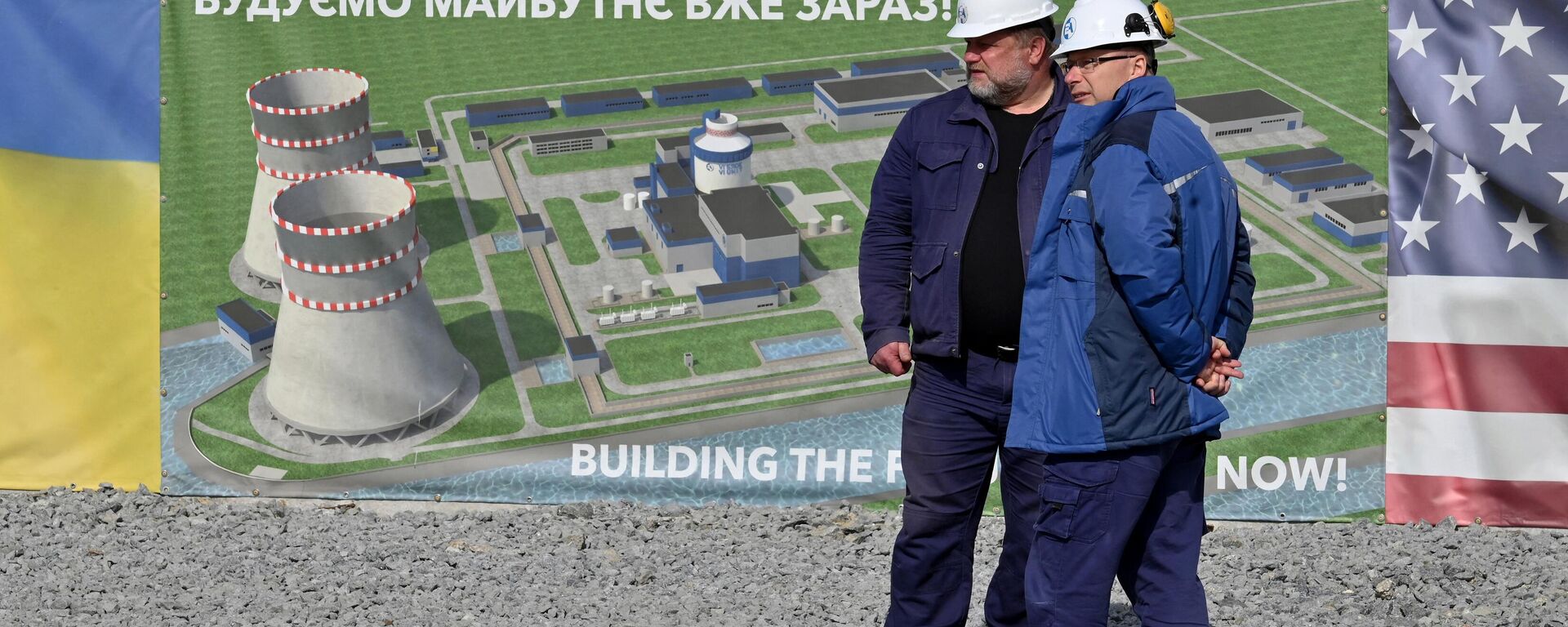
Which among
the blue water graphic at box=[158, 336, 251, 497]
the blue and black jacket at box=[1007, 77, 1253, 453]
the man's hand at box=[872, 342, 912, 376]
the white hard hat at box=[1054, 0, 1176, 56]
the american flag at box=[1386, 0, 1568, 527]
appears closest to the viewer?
the blue and black jacket at box=[1007, 77, 1253, 453]

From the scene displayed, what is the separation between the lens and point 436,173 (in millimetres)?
5488

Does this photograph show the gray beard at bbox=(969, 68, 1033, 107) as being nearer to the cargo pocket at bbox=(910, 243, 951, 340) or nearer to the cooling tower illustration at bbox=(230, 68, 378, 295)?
the cargo pocket at bbox=(910, 243, 951, 340)

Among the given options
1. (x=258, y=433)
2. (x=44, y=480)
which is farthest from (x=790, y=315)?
(x=44, y=480)

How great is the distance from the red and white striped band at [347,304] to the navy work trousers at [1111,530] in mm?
2746

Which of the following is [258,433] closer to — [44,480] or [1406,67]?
[44,480]

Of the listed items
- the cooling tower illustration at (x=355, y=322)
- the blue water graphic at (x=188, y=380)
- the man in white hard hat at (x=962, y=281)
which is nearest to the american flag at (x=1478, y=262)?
the man in white hard hat at (x=962, y=281)

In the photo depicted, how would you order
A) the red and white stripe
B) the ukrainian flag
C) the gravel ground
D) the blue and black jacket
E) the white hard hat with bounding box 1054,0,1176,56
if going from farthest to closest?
the ukrainian flag, the red and white stripe, the gravel ground, the white hard hat with bounding box 1054,0,1176,56, the blue and black jacket

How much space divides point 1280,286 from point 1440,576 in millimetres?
1136

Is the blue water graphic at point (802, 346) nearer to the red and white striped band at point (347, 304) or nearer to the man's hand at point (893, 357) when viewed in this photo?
the red and white striped band at point (347, 304)

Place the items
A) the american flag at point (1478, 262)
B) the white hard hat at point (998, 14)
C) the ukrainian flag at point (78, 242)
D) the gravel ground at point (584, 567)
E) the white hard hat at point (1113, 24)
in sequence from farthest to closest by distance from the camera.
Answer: the ukrainian flag at point (78, 242) → the american flag at point (1478, 262) → the gravel ground at point (584, 567) → the white hard hat at point (998, 14) → the white hard hat at point (1113, 24)

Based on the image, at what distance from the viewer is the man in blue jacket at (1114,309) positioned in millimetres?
3012

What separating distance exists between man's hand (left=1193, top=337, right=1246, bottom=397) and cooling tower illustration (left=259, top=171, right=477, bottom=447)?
2996 millimetres

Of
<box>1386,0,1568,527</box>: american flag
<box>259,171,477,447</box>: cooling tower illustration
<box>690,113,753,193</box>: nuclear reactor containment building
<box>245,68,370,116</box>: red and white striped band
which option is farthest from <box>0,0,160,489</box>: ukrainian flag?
<box>1386,0,1568,527</box>: american flag

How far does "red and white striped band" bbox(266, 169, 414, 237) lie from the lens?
16.4 feet
